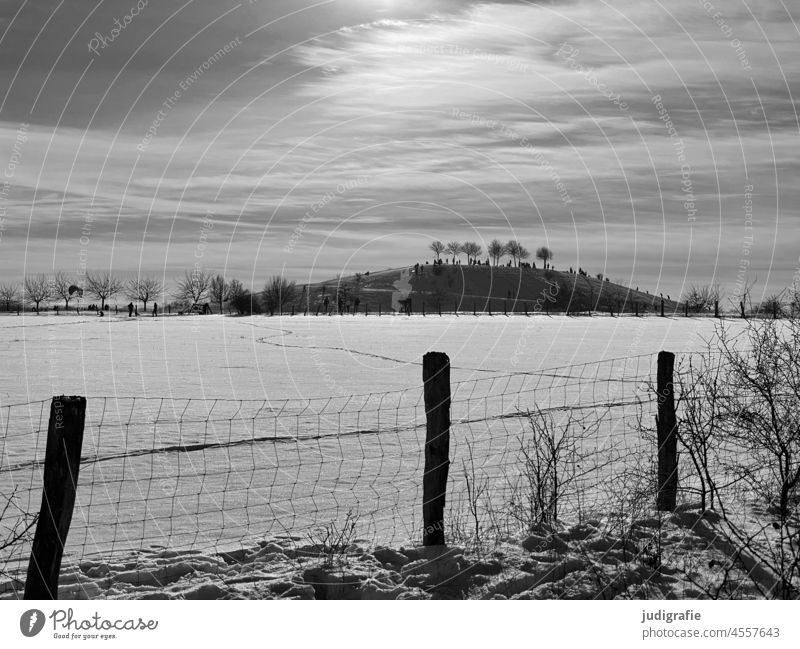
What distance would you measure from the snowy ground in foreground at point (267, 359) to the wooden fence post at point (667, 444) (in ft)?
39.3

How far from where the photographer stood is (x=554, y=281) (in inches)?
7594

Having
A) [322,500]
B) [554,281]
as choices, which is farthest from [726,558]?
[554,281]

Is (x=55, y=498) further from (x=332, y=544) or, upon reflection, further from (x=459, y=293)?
(x=459, y=293)

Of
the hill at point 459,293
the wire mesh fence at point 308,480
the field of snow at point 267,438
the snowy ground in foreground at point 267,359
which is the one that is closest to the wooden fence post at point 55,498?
the wire mesh fence at point 308,480

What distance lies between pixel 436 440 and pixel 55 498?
3.49 meters

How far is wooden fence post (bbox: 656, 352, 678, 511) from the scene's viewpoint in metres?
8.91

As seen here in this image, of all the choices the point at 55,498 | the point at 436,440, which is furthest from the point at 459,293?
the point at 55,498

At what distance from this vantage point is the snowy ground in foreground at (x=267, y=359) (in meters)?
21.6

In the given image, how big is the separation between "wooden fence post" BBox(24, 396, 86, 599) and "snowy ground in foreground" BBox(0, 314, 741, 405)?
13224 millimetres

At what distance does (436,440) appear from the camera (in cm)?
788

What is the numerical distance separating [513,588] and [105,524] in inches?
178

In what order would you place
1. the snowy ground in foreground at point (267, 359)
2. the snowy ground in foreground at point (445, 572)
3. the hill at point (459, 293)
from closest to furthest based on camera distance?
1. the snowy ground in foreground at point (445, 572)
2. the snowy ground in foreground at point (267, 359)
3. the hill at point (459, 293)
